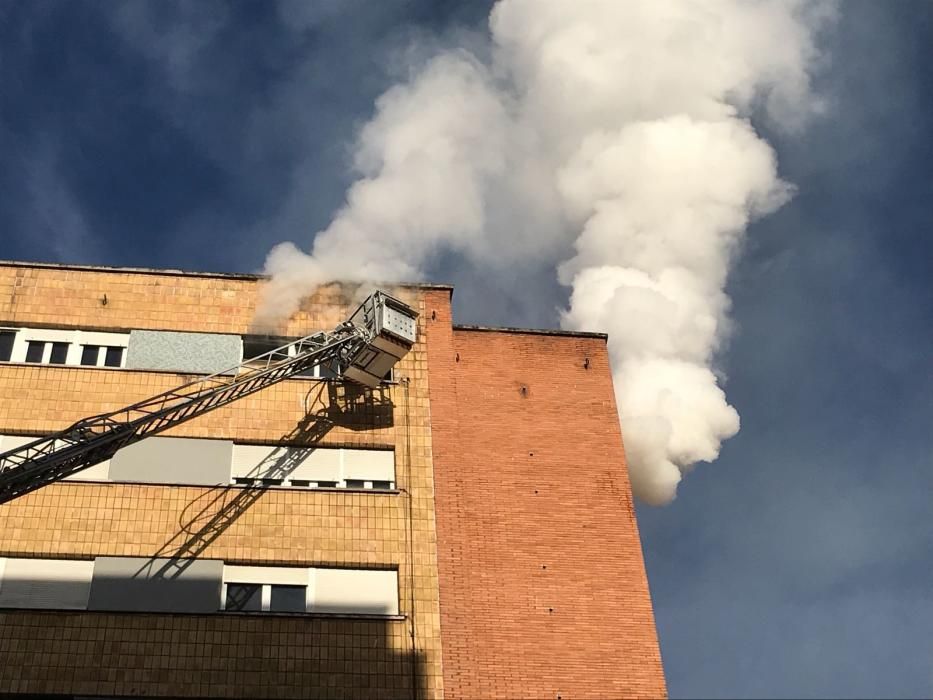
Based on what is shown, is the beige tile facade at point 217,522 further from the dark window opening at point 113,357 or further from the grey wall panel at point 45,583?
the dark window opening at point 113,357

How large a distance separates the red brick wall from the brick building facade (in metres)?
0.04

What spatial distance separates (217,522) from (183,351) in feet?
13.1

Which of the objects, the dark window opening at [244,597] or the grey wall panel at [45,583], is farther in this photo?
the dark window opening at [244,597]

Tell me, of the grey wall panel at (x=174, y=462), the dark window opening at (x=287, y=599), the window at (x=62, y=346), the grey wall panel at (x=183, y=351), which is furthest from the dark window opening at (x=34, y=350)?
the dark window opening at (x=287, y=599)

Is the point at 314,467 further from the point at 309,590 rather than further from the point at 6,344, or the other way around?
the point at 6,344

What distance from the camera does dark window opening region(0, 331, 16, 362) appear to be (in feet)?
68.5

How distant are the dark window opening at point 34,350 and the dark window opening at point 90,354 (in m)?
0.78

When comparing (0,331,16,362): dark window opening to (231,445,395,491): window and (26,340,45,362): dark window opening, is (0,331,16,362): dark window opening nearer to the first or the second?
(26,340,45,362): dark window opening

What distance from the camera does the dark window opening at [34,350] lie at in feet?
68.6

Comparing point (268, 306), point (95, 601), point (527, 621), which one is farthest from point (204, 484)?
point (527, 621)

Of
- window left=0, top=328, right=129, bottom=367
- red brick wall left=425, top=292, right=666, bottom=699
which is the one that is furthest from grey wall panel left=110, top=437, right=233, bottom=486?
red brick wall left=425, top=292, right=666, bottom=699

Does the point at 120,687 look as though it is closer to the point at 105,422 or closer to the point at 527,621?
the point at 105,422

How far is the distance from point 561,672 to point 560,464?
13.9 feet

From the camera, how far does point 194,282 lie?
22.3m
